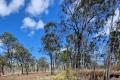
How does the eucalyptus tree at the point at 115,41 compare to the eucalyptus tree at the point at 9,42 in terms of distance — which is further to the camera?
the eucalyptus tree at the point at 9,42

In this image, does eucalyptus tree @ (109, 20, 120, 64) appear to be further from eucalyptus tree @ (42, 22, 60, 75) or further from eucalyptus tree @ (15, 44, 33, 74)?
eucalyptus tree @ (15, 44, 33, 74)

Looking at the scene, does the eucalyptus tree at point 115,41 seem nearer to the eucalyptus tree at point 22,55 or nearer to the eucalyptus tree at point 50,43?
the eucalyptus tree at point 50,43

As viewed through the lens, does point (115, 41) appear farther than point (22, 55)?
No

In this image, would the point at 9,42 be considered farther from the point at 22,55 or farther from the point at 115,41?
the point at 115,41

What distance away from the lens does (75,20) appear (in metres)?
37.0

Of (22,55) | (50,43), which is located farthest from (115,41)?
(22,55)

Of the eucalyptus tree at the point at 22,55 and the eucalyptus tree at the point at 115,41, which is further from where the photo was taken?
the eucalyptus tree at the point at 22,55

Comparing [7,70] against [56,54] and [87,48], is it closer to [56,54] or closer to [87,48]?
[56,54]

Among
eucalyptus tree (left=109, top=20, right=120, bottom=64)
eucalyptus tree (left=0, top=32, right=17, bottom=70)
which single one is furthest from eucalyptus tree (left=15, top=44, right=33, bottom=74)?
eucalyptus tree (left=109, top=20, right=120, bottom=64)

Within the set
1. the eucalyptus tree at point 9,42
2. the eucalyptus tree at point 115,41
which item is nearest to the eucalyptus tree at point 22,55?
the eucalyptus tree at point 9,42

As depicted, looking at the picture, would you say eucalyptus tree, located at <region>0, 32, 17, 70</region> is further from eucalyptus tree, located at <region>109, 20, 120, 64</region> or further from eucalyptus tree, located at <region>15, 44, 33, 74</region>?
eucalyptus tree, located at <region>109, 20, 120, 64</region>

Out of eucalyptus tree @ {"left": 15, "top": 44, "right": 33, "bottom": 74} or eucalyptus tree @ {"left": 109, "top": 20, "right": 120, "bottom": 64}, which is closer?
eucalyptus tree @ {"left": 109, "top": 20, "right": 120, "bottom": 64}

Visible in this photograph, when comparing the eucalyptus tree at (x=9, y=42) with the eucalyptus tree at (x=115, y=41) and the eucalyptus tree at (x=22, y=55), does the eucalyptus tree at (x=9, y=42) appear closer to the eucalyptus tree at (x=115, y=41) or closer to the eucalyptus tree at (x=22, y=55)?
the eucalyptus tree at (x=22, y=55)

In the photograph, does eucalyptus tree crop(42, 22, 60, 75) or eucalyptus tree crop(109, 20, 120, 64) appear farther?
eucalyptus tree crop(42, 22, 60, 75)
